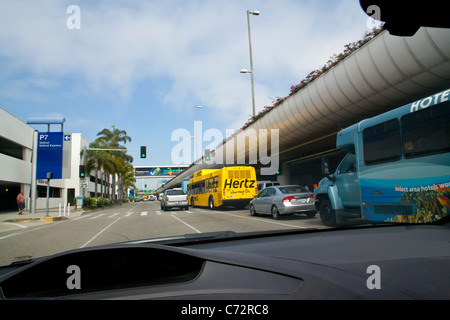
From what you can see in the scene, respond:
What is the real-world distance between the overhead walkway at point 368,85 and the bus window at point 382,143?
4.62 m

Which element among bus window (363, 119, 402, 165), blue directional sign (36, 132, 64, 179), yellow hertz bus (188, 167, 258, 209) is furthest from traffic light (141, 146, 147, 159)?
bus window (363, 119, 402, 165)

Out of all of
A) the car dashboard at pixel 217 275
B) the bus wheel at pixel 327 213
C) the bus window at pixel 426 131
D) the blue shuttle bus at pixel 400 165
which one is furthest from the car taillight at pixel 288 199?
the car dashboard at pixel 217 275

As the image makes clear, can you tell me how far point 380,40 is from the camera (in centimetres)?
1169

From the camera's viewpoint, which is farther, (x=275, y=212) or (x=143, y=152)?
(x=143, y=152)

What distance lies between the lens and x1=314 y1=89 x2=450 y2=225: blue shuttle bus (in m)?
5.98

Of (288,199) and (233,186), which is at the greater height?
(233,186)

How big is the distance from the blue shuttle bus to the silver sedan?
135 inches

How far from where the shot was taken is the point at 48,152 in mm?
26219

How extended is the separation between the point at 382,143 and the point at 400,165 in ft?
2.70

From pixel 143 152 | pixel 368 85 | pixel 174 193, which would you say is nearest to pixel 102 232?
pixel 368 85

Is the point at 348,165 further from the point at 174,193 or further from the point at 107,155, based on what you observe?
the point at 107,155

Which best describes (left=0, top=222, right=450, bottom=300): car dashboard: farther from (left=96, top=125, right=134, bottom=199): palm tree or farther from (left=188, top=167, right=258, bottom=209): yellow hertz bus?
(left=96, top=125, right=134, bottom=199): palm tree
